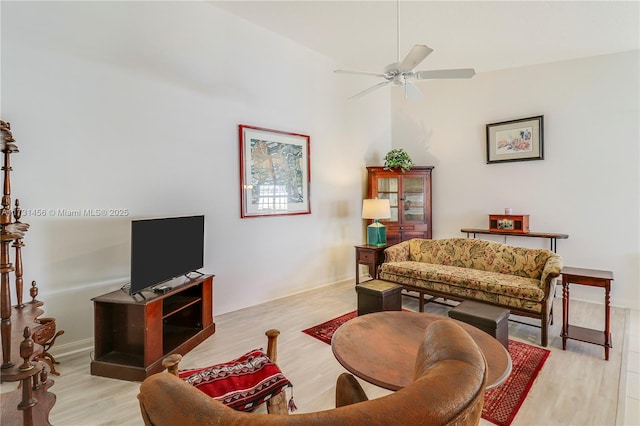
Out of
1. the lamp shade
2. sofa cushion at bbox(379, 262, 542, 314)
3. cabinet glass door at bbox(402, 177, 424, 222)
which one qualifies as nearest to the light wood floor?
sofa cushion at bbox(379, 262, 542, 314)

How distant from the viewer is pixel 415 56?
7.74 ft

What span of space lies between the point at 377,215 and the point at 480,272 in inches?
60.5

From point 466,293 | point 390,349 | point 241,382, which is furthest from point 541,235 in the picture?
point 241,382

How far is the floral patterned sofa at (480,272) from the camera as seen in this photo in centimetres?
285

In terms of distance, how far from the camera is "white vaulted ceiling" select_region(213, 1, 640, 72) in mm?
3195

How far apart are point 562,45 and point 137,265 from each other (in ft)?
17.2

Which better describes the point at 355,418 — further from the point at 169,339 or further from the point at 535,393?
the point at 169,339

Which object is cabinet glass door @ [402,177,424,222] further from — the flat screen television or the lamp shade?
the flat screen television

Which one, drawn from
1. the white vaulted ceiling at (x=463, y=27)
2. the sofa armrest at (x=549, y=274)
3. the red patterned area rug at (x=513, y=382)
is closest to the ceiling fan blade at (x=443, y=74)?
the white vaulted ceiling at (x=463, y=27)

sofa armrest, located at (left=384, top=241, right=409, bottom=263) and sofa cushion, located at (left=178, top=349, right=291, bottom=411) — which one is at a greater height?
sofa armrest, located at (left=384, top=241, right=409, bottom=263)

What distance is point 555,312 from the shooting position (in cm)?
362

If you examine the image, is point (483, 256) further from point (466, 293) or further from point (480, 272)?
point (466, 293)

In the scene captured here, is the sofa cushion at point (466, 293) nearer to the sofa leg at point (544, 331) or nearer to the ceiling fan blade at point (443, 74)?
the sofa leg at point (544, 331)

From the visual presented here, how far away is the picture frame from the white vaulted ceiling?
1273mm
